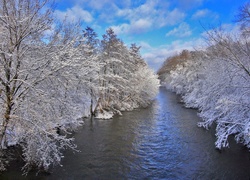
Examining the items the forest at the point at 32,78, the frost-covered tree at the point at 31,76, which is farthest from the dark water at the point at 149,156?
the frost-covered tree at the point at 31,76

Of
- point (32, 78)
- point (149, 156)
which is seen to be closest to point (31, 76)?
point (32, 78)

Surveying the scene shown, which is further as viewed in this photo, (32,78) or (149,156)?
(149,156)

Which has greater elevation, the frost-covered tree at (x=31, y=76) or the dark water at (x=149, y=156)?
the frost-covered tree at (x=31, y=76)

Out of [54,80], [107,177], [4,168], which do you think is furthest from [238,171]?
[4,168]

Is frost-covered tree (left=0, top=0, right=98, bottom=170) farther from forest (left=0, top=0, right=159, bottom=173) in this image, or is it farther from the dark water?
the dark water

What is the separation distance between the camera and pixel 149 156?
35.1 ft

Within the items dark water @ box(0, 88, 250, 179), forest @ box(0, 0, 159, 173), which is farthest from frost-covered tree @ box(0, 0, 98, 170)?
dark water @ box(0, 88, 250, 179)

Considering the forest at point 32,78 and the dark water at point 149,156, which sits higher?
the forest at point 32,78

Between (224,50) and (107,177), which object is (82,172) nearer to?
(107,177)

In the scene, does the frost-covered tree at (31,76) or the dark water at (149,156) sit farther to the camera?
the dark water at (149,156)

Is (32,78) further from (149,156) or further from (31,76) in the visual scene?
(149,156)

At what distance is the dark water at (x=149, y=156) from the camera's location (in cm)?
873

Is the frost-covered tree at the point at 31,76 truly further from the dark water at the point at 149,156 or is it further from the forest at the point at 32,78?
the dark water at the point at 149,156

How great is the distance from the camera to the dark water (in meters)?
8.73
